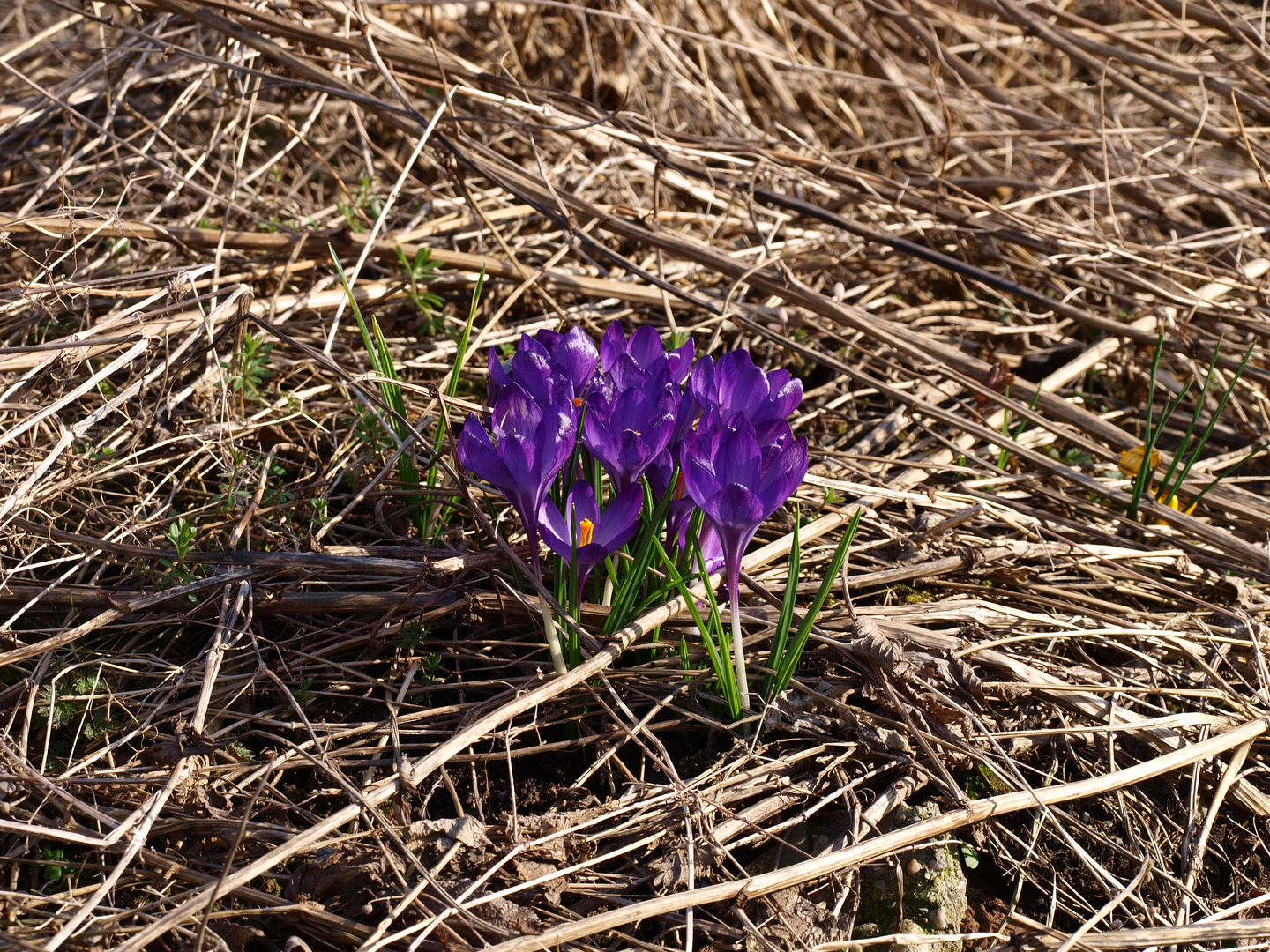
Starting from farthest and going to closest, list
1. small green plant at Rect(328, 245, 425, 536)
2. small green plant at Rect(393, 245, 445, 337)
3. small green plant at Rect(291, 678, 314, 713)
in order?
small green plant at Rect(393, 245, 445, 337) < small green plant at Rect(328, 245, 425, 536) < small green plant at Rect(291, 678, 314, 713)

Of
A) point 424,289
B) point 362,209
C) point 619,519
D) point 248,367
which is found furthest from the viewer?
point 362,209

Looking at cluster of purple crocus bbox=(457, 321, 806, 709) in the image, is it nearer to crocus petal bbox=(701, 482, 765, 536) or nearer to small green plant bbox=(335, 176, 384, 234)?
crocus petal bbox=(701, 482, 765, 536)

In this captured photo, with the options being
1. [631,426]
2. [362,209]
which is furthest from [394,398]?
[362,209]

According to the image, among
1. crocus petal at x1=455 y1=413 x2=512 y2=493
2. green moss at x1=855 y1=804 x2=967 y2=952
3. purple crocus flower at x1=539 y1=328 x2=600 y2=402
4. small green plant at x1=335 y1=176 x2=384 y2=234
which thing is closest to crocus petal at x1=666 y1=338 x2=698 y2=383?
purple crocus flower at x1=539 y1=328 x2=600 y2=402

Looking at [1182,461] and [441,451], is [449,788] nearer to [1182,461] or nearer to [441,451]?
[441,451]

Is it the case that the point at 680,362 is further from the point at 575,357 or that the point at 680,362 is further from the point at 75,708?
the point at 75,708

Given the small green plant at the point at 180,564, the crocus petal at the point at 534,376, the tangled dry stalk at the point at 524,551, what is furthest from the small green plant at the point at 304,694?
the crocus petal at the point at 534,376

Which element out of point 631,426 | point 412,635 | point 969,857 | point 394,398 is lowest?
point 969,857

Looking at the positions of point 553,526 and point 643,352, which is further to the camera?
point 643,352

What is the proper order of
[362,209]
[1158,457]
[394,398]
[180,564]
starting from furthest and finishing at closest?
[362,209] < [1158,457] < [394,398] < [180,564]
